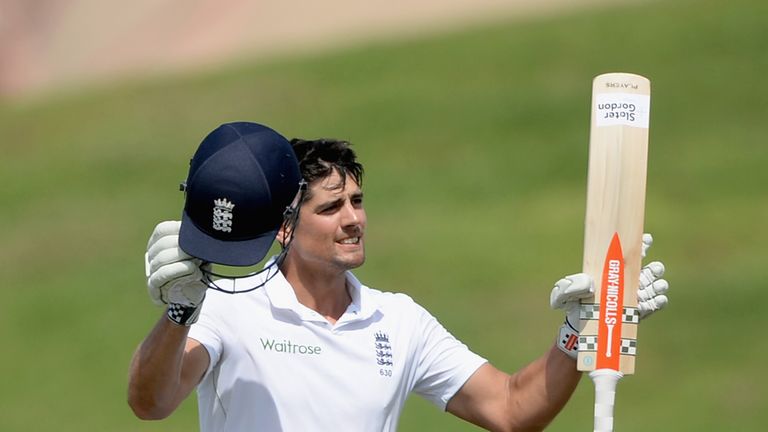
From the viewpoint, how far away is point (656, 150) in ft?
53.8

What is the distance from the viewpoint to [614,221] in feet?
15.5

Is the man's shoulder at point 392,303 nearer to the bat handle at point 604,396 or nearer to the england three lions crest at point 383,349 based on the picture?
the england three lions crest at point 383,349

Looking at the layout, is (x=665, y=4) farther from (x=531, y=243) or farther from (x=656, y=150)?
(x=531, y=243)

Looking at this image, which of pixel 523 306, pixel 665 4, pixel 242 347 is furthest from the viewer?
pixel 665 4

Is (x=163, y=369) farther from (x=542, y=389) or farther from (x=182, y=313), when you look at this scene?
(x=542, y=389)

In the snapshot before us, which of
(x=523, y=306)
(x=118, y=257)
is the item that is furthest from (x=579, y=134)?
(x=118, y=257)

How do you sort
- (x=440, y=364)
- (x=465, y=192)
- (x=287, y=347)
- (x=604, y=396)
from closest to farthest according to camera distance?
(x=604, y=396), (x=287, y=347), (x=440, y=364), (x=465, y=192)

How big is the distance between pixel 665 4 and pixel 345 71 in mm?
3970

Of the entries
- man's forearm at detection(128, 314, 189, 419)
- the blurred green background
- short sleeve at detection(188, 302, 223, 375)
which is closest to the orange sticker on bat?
short sleeve at detection(188, 302, 223, 375)

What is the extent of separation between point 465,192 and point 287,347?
11837 mm

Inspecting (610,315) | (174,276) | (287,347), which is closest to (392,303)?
(287,347)

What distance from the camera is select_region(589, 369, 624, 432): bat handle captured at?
4.59 m

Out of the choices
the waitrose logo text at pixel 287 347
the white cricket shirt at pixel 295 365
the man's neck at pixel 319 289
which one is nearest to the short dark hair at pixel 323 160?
the man's neck at pixel 319 289

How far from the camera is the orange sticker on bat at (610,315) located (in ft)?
15.2
